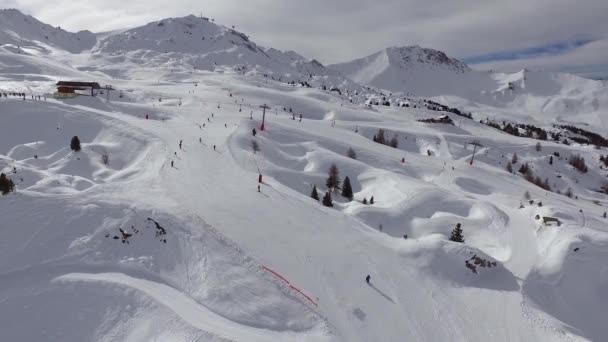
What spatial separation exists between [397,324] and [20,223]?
24266 mm

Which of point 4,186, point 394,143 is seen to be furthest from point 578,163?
point 4,186

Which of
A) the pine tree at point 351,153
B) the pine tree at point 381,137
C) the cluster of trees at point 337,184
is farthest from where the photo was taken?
the pine tree at point 381,137

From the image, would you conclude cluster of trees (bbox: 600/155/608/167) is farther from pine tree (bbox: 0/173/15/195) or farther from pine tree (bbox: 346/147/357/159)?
pine tree (bbox: 0/173/15/195)

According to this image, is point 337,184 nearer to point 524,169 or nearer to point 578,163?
point 524,169

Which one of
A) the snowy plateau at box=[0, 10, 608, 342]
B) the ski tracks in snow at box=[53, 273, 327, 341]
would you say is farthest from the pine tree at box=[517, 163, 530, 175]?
the ski tracks in snow at box=[53, 273, 327, 341]

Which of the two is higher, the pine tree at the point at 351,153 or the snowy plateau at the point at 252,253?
the pine tree at the point at 351,153

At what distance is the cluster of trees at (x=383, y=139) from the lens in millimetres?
90606

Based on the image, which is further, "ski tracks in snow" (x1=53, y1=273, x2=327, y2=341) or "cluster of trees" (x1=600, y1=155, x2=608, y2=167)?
"cluster of trees" (x1=600, y1=155, x2=608, y2=167)

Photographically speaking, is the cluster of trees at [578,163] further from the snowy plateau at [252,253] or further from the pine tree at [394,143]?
the snowy plateau at [252,253]

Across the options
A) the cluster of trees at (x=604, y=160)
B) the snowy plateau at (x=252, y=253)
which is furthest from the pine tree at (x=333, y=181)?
the cluster of trees at (x=604, y=160)

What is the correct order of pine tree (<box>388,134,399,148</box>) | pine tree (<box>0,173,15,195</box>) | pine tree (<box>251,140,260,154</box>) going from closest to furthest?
pine tree (<box>0,173,15,195</box>)
pine tree (<box>251,140,260,154</box>)
pine tree (<box>388,134,399,148</box>)

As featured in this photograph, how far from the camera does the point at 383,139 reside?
91750 mm

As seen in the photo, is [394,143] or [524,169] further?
[394,143]

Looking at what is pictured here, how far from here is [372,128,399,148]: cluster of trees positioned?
3567 inches
